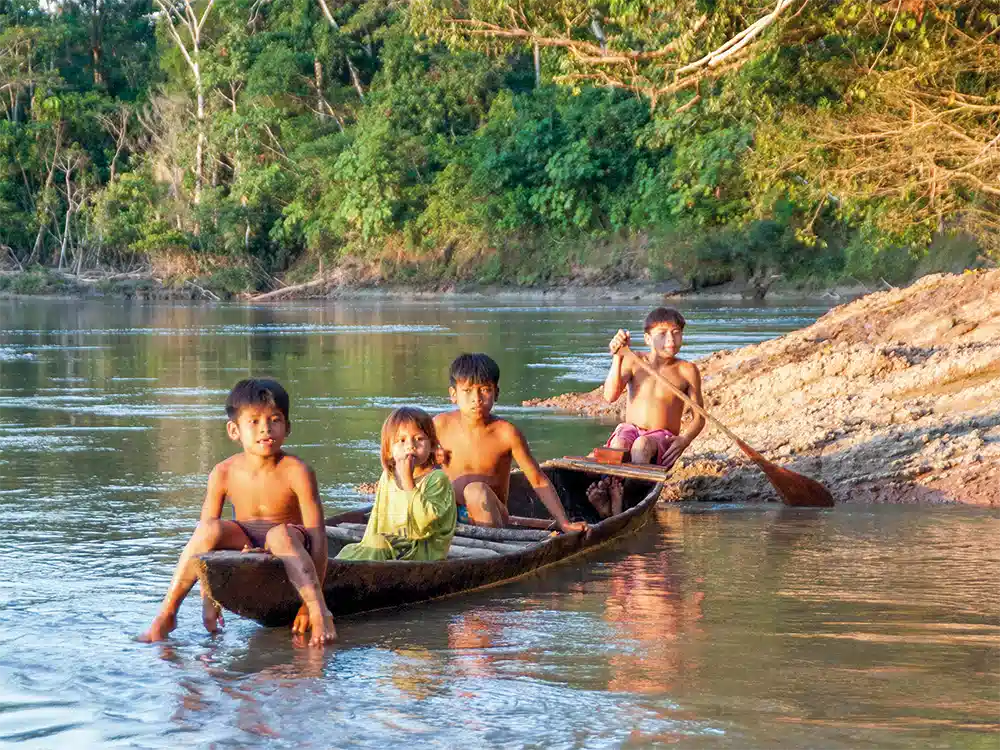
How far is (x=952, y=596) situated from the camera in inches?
259

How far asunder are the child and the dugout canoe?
15 cm

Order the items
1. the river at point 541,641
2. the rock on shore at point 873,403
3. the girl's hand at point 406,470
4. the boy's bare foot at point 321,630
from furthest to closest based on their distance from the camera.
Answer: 1. the rock on shore at point 873,403
2. the girl's hand at point 406,470
3. the boy's bare foot at point 321,630
4. the river at point 541,641

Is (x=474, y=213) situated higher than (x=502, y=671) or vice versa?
(x=474, y=213)

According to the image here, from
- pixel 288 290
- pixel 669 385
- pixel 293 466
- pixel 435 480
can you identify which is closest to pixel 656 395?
pixel 669 385

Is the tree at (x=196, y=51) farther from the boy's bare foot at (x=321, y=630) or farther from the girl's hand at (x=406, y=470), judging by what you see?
the boy's bare foot at (x=321, y=630)

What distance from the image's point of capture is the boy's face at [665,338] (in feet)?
28.8

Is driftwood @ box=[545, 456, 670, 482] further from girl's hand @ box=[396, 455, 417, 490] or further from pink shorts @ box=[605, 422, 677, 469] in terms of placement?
girl's hand @ box=[396, 455, 417, 490]

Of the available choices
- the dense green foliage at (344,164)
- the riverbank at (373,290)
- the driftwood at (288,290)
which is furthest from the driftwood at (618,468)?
the driftwood at (288,290)

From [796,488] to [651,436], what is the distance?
97 centimetres

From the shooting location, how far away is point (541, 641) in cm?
591

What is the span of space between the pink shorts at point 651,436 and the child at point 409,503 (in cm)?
253

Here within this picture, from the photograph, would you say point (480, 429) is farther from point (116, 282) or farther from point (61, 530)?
point (116, 282)

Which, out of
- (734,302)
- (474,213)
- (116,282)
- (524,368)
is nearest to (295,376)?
(524,368)

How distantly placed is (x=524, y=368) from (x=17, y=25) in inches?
1473
